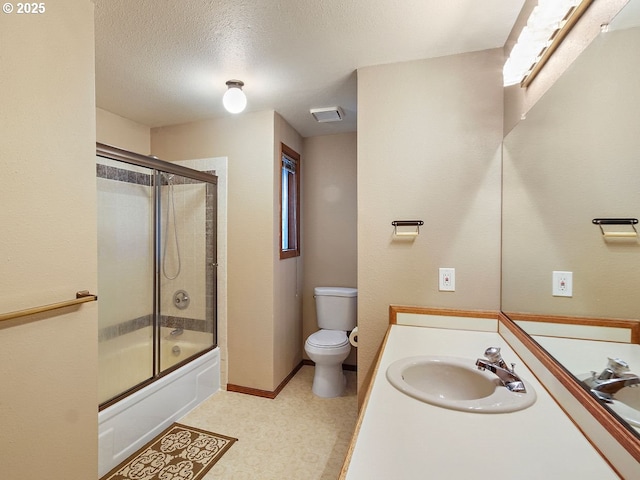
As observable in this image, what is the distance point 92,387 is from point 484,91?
Answer: 93.4 inches

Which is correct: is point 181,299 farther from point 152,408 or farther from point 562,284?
point 562,284

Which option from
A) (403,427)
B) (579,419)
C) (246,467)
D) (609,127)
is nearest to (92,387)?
(246,467)

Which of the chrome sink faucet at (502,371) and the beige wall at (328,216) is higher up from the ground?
the beige wall at (328,216)

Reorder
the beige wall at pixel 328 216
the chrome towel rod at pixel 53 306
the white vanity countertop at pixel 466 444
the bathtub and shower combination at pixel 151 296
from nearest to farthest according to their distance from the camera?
1. the white vanity countertop at pixel 466 444
2. the chrome towel rod at pixel 53 306
3. the bathtub and shower combination at pixel 151 296
4. the beige wall at pixel 328 216

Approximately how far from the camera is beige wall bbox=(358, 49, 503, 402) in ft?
5.35

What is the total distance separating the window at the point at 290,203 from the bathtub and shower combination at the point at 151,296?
0.62m

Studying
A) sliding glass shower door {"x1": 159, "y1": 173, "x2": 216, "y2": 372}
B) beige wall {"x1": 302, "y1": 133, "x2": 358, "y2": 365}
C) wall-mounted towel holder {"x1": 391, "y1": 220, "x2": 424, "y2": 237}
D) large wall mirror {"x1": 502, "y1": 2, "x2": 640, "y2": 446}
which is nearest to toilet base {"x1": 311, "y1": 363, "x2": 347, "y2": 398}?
beige wall {"x1": 302, "y1": 133, "x2": 358, "y2": 365}

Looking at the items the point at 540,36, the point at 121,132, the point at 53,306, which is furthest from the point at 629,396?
the point at 121,132

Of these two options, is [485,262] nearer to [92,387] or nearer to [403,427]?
[403,427]

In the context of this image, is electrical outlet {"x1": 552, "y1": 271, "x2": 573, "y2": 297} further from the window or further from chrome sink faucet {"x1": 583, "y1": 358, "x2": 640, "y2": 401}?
the window

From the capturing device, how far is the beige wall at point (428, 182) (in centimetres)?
163

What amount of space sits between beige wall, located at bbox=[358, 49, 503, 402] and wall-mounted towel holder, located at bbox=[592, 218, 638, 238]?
0.80 m

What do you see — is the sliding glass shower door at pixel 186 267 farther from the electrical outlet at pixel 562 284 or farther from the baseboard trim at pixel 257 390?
the electrical outlet at pixel 562 284

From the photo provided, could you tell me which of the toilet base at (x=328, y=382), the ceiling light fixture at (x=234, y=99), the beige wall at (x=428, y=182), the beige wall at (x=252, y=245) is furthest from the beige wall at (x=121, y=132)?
the toilet base at (x=328, y=382)
